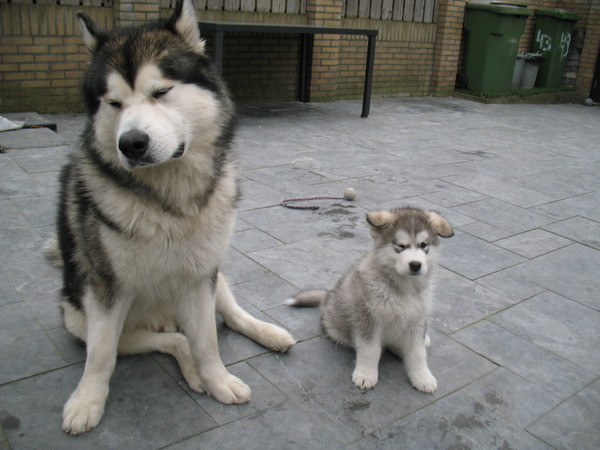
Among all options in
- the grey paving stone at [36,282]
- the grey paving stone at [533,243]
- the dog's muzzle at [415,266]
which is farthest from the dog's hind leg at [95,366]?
the grey paving stone at [533,243]

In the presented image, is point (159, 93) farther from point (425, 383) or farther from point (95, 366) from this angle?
point (425, 383)

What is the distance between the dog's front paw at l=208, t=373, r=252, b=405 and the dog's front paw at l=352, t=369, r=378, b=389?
528 mm

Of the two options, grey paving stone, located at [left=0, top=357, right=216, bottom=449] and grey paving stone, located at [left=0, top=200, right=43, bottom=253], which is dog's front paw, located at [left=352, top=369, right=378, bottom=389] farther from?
grey paving stone, located at [left=0, top=200, right=43, bottom=253]

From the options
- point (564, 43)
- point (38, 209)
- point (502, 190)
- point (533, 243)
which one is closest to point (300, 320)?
point (533, 243)

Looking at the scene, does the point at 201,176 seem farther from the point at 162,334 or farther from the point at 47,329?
the point at 47,329

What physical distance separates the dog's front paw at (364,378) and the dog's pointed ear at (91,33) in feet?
6.27

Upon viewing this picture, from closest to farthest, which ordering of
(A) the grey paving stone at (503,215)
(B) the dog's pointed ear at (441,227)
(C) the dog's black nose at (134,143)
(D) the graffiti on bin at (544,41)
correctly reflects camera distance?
(C) the dog's black nose at (134,143) < (B) the dog's pointed ear at (441,227) < (A) the grey paving stone at (503,215) < (D) the graffiti on bin at (544,41)

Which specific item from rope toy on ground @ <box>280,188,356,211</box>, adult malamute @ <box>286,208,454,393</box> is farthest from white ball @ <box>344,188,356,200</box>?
adult malamute @ <box>286,208,454,393</box>

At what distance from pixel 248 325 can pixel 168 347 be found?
0.45 meters

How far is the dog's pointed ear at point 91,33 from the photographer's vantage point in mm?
2328

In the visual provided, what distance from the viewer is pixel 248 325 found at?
3143 mm

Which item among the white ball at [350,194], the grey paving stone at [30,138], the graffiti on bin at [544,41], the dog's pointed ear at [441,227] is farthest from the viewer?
the graffiti on bin at [544,41]

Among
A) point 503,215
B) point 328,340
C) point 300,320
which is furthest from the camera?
point 503,215

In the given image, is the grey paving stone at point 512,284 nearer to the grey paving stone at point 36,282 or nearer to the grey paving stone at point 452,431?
the grey paving stone at point 452,431
